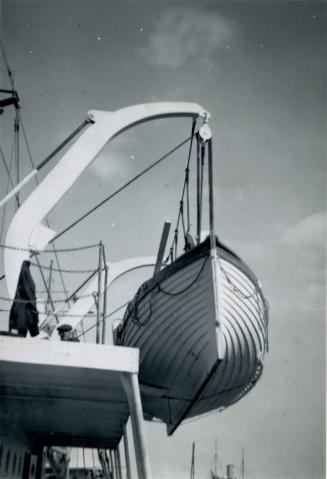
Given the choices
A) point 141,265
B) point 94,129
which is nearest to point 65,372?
point 94,129

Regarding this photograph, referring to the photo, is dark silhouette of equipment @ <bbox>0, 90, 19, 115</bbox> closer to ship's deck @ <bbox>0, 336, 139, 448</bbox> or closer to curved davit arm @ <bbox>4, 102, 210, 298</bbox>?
curved davit arm @ <bbox>4, 102, 210, 298</bbox>

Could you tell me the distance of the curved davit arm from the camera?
6.80m

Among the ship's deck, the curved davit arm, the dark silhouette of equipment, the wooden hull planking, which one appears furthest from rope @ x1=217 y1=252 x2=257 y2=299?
the dark silhouette of equipment

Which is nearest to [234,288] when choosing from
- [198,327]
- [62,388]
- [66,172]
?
[198,327]

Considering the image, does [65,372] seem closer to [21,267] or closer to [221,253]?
[21,267]

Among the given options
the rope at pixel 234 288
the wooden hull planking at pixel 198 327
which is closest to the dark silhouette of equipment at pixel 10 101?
the wooden hull planking at pixel 198 327

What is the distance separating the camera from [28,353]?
16.6ft

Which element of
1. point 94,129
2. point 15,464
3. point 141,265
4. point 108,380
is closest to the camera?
point 108,380

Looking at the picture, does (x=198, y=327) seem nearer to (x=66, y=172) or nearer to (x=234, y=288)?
(x=234, y=288)

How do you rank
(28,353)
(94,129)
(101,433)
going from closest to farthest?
(28,353) < (94,129) < (101,433)

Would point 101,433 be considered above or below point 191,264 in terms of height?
below

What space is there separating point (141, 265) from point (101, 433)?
17.8 feet

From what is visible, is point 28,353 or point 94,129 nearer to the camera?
point 28,353

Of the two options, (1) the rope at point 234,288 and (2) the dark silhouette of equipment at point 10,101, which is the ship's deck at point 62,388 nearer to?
(1) the rope at point 234,288
